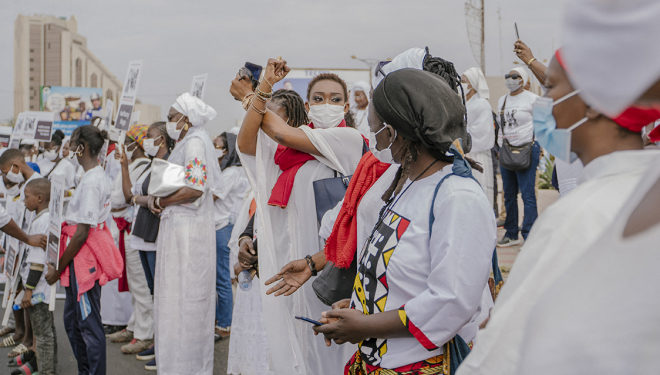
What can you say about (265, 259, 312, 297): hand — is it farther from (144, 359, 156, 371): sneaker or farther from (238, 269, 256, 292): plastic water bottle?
(144, 359, 156, 371): sneaker

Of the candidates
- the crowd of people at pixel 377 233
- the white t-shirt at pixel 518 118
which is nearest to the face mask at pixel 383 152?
the crowd of people at pixel 377 233

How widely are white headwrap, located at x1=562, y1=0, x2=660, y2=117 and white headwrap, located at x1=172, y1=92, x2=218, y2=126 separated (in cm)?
469

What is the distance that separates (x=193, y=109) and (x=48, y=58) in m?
77.2

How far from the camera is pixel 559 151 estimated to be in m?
1.45

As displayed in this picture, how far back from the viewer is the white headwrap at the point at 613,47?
79 centimetres

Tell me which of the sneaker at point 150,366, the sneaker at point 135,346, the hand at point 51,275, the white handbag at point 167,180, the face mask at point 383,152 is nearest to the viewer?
the face mask at point 383,152

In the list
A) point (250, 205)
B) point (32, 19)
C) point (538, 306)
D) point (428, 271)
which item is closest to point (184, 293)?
point (250, 205)

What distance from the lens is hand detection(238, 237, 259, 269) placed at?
12.2 ft

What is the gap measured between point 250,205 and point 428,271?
2.48m

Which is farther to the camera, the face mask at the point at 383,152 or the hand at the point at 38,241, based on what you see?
the hand at the point at 38,241

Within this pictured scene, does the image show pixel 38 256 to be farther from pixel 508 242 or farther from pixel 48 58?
pixel 48 58

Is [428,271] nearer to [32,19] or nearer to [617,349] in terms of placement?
[617,349]

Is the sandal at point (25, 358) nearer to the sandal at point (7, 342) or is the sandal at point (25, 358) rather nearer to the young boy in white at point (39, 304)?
the young boy in white at point (39, 304)

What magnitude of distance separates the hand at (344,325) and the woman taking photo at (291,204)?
1.13m
